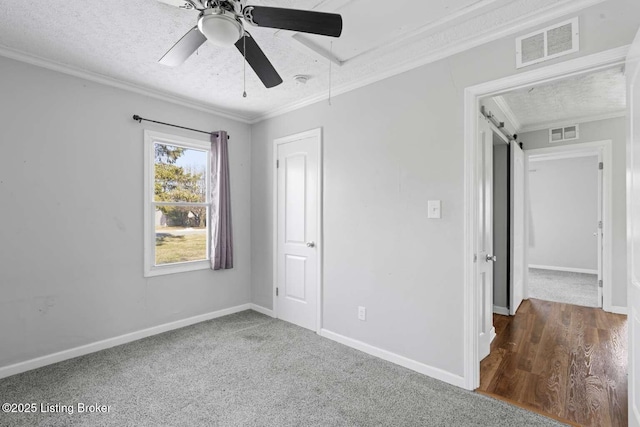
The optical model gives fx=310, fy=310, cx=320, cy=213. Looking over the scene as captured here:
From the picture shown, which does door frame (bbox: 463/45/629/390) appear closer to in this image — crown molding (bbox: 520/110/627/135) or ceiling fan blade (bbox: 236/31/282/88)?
ceiling fan blade (bbox: 236/31/282/88)

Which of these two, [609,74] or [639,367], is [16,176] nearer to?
[639,367]

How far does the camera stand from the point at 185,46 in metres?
1.78

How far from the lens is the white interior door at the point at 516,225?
13.1 ft

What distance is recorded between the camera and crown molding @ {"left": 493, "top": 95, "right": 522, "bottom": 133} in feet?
11.3

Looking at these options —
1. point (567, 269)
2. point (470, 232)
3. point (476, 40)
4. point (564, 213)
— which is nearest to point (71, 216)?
point (470, 232)

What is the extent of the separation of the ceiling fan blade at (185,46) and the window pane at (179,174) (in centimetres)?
181

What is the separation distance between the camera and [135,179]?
3232 mm

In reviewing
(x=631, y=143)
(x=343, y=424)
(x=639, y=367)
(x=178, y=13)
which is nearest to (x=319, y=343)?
(x=343, y=424)

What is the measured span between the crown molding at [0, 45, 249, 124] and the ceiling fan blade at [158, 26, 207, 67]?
A: 1.57 m

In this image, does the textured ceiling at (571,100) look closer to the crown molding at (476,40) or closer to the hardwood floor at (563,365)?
the crown molding at (476,40)

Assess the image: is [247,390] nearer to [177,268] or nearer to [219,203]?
[177,268]

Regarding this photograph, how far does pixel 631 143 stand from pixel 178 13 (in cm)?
278

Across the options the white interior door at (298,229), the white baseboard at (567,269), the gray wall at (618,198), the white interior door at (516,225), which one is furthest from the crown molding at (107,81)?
the white baseboard at (567,269)

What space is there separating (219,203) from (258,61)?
7.39ft
